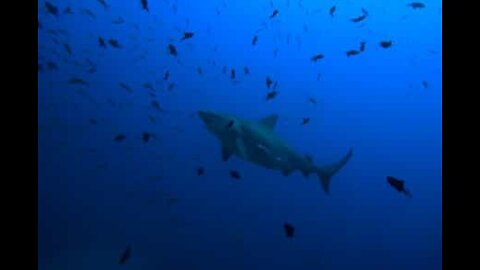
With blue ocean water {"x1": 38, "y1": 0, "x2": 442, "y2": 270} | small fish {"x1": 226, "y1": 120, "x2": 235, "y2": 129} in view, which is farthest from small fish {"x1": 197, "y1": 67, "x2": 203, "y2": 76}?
small fish {"x1": 226, "y1": 120, "x2": 235, "y2": 129}

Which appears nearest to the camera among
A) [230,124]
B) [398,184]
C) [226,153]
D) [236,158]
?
[398,184]

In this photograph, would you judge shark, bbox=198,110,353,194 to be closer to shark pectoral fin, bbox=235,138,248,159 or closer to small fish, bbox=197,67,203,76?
shark pectoral fin, bbox=235,138,248,159

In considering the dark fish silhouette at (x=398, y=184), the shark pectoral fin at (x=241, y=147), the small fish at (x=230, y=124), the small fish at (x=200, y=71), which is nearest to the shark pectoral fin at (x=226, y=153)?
the shark pectoral fin at (x=241, y=147)

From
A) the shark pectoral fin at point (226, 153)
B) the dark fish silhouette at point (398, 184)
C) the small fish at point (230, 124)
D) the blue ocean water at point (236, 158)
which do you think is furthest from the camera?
the blue ocean water at point (236, 158)

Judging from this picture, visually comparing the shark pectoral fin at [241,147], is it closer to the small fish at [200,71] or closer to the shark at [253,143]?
the shark at [253,143]

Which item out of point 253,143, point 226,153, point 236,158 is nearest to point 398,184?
point 253,143

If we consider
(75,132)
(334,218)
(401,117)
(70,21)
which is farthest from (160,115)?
(401,117)

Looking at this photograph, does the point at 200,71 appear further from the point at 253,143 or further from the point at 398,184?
the point at 398,184

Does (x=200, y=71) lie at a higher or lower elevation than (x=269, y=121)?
higher

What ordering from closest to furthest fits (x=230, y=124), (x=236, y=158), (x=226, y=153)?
(x=230, y=124) < (x=226, y=153) < (x=236, y=158)

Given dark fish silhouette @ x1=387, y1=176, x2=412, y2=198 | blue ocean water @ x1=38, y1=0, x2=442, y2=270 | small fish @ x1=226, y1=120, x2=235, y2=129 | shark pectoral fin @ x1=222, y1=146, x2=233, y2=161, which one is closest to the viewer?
dark fish silhouette @ x1=387, y1=176, x2=412, y2=198

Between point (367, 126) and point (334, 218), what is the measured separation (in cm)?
966
